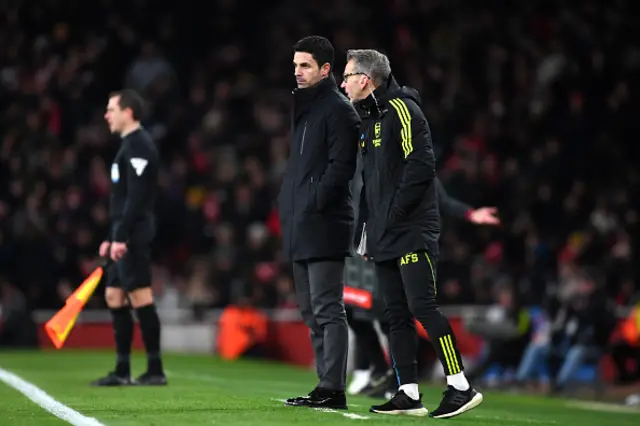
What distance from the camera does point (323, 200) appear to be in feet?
27.1

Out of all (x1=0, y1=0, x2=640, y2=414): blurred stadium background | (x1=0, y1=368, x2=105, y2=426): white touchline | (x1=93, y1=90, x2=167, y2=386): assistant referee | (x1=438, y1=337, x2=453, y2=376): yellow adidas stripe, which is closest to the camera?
A: (x1=0, y1=368, x2=105, y2=426): white touchline

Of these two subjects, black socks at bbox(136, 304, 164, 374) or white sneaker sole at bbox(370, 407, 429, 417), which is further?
black socks at bbox(136, 304, 164, 374)

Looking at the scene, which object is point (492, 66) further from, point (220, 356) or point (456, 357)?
point (456, 357)

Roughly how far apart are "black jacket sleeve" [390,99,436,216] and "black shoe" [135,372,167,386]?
144 inches

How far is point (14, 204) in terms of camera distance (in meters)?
20.1

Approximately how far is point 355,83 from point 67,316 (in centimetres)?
357

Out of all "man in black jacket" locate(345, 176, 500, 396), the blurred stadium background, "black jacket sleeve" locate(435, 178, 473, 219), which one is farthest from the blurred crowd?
"black jacket sleeve" locate(435, 178, 473, 219)

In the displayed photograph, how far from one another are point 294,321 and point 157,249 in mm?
3142

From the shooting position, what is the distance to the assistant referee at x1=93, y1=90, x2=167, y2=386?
35.6 feet

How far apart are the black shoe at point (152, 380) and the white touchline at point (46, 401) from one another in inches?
33.2

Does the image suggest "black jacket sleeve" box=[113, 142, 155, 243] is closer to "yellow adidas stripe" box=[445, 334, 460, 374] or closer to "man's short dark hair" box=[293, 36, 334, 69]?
"man's short dark hair" box=[293, 36, 334, 69]

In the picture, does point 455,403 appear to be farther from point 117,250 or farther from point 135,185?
point 135,185

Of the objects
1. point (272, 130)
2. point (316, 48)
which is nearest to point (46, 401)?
point (316, 48)

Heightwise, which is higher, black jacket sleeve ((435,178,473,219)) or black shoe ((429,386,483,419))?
black jacket sleeve ((435,178,473,219))
